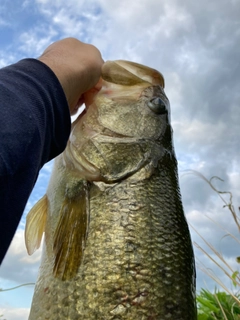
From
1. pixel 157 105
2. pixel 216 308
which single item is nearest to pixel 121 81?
pixel 157 105

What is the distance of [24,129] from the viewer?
1.46m

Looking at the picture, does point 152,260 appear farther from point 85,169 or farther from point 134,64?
point 134,64

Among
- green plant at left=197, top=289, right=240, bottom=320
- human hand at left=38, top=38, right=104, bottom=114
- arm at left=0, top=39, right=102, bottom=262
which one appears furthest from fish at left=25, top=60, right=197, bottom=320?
green plant at left=197, top=289, right=240, bottom=320

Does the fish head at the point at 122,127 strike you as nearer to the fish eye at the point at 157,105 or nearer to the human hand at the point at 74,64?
the fish eye at the point at 157,105

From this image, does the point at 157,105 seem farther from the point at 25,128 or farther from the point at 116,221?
the point at 25,128

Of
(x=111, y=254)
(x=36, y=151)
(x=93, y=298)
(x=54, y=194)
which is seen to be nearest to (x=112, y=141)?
(x=54, y=194)

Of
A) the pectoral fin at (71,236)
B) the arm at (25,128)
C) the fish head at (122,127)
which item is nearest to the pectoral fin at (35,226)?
the pectoral fin at (71,236)

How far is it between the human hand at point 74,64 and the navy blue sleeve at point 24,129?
0.25 m

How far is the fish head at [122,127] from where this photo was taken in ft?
8.46

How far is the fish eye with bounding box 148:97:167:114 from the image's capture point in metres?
2.93

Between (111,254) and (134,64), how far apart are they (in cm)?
136

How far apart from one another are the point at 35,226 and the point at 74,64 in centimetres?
95

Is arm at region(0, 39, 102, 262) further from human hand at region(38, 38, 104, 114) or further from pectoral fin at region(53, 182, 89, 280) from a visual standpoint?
pectoral fin at region(53, 182, 89, 280)

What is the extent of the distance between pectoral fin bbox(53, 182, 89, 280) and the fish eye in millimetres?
818
